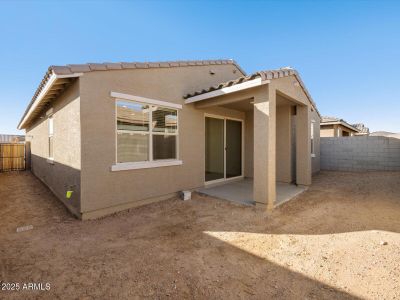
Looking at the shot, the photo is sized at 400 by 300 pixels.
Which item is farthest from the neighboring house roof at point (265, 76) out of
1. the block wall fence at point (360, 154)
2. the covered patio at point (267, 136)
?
the block wall fence at point (360, 154)

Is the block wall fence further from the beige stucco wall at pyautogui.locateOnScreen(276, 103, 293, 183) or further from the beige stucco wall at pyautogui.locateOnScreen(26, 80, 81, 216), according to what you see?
the beige stucco wall at pyautogui.locateOnScreen(26, 80, 81, 216)

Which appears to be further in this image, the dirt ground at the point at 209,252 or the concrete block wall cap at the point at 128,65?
the concrete block wall cap at the point at 128,65

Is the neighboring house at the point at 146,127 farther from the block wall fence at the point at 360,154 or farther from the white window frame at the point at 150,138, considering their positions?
the block wall fence at the point at 360,154

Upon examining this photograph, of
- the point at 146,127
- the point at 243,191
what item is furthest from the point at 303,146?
the point at 146,127

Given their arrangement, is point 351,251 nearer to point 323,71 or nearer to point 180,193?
point 180,193

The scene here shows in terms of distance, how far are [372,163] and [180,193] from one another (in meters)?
10.9

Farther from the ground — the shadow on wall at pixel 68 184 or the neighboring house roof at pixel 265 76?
the neighboring house roof at pixel 265 76

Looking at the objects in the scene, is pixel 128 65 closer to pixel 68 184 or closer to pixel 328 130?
pixel 68 184

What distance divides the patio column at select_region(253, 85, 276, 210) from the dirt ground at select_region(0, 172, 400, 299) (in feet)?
1.53

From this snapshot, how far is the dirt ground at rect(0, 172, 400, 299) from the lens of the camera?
2.43m

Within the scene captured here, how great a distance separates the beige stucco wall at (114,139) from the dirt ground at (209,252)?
60 centimetres

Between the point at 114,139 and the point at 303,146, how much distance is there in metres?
7.18

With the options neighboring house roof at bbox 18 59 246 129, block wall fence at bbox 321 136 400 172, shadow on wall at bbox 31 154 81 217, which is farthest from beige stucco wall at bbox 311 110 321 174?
shadow on wall at bbox 31 154 81 217

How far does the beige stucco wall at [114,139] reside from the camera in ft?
15.9
